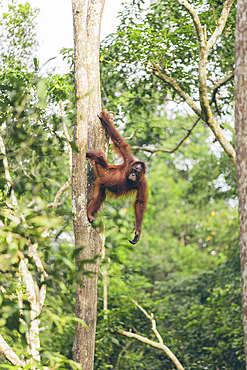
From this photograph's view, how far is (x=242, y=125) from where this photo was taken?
2947 mm

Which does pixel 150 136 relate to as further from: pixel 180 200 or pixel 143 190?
pixel 180 200

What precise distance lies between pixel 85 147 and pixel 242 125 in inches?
59.8

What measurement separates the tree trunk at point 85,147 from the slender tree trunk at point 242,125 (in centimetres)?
123

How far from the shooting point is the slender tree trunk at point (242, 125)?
2.87m

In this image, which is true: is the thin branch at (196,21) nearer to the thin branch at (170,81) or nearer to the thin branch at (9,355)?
the thin branch at (170,81)

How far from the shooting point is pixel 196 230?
1919 cm

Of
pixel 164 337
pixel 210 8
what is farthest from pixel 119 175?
pixel 164 337

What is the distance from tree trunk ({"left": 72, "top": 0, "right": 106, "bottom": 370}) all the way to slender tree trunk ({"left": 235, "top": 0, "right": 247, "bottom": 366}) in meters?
1.23

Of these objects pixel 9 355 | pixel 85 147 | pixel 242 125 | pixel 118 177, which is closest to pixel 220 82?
pixel 118 177

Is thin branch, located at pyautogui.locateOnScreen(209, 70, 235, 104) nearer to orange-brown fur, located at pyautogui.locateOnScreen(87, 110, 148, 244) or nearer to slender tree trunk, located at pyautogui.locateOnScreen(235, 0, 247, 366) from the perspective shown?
orange-brown fur, located at pyautogui.locateOnScreen(87, 110, 148, 244)

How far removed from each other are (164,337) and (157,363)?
506 millimetres

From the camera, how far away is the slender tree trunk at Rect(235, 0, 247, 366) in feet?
9.41

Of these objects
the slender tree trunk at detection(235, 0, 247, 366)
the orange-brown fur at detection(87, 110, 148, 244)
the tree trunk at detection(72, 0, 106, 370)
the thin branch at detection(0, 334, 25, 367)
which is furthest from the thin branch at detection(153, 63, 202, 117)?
the thin branch at detection(0, 334, 25, 367)

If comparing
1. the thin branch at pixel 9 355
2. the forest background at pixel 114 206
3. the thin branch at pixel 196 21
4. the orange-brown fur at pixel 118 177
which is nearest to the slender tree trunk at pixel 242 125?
the forest background at pixel 114 206
